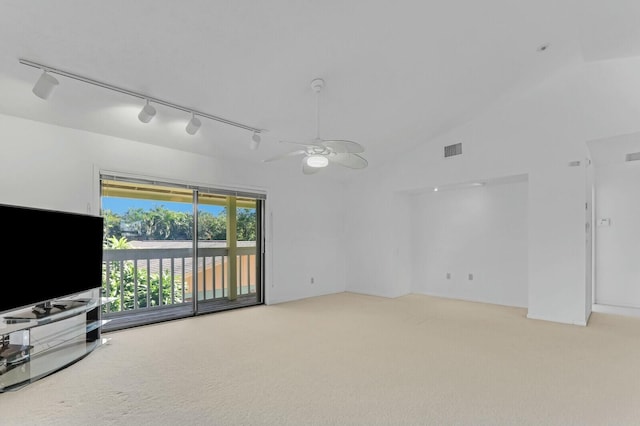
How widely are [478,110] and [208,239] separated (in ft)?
14.9

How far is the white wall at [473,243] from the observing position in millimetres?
5410

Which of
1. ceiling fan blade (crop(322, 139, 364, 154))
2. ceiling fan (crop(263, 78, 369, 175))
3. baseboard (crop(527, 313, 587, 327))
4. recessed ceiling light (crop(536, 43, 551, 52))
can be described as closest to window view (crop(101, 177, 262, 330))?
ceiling fan (crop(263, 78, 369, 175))

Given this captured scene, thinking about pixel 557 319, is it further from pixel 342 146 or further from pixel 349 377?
pixel 342 146

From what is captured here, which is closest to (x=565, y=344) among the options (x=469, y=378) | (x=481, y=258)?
(x=469, y=378)

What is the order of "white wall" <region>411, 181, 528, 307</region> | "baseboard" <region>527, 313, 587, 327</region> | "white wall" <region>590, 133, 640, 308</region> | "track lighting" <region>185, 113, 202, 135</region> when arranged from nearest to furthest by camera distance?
"track lighting" <region>185, 113, 202, 135</region> < "baseboard" <region>527, 313, 587, 327</region> < "white wall" <region>590, 133, 640, 308</region> < "white wall" <region>411, 181, 528, 307</region>

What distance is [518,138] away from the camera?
4883mm

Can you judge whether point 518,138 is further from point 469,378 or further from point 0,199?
point 0,199

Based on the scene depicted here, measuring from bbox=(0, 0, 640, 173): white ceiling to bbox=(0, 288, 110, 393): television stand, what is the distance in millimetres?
1977

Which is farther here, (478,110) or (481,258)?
(481,258)

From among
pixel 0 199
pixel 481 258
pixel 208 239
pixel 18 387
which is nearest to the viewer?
pixel 18 387

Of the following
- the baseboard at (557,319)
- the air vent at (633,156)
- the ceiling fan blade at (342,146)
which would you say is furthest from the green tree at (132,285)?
the air vent at (633,156)

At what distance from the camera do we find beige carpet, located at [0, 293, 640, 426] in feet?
7.24

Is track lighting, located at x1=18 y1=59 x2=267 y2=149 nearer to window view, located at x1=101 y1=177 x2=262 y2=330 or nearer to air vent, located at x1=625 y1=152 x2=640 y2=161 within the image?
window view, located at x1=101 y1=177 x2=262 y2=330

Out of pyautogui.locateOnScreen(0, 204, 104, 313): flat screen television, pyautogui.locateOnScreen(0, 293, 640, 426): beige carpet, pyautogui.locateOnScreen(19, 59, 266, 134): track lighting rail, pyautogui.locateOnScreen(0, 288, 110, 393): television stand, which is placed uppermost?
pyautogui.locateOnScreen(19, 59, 266, 134): track lighting rail
